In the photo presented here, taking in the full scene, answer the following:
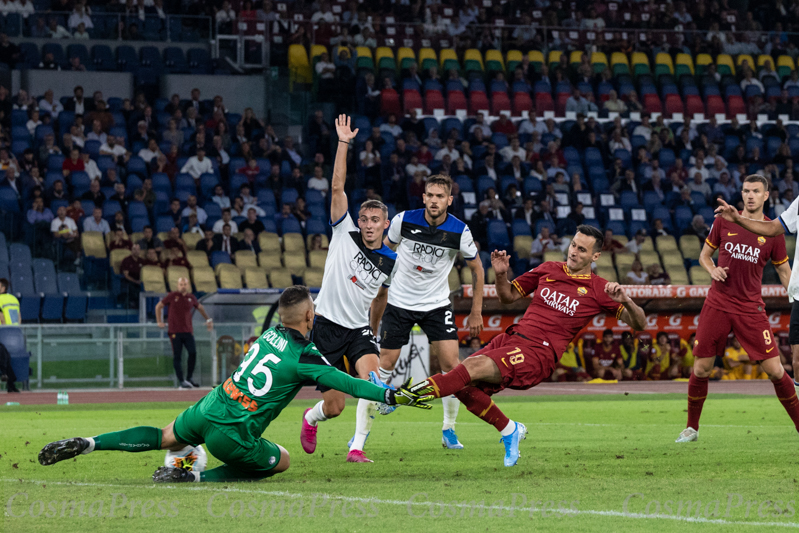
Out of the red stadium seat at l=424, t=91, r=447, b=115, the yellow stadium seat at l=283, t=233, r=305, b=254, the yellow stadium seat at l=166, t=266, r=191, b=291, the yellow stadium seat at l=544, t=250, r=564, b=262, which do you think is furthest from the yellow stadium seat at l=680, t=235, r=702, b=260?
the yellow stadium seat at l=166, t=266, r=191, b=291

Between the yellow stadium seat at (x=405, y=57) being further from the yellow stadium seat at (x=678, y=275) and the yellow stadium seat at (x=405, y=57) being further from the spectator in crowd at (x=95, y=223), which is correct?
the spectator in crowd at (x=95, y=223)

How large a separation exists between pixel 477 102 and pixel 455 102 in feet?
2.21

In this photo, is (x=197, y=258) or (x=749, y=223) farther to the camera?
(x=197, y=258)

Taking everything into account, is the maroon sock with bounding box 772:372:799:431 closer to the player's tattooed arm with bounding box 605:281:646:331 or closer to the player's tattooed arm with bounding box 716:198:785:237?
the player's tattooed arm with bounding box 716:198:785:237

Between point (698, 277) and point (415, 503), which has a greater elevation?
point (415, 503)

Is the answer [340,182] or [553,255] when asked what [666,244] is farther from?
[340,182]

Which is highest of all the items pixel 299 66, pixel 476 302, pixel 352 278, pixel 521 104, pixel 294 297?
pixel 299 66

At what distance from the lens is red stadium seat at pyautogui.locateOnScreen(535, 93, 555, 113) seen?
26.9 meters

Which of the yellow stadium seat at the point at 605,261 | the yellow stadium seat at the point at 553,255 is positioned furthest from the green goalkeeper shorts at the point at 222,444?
the yellow stadium seat at the point at 605,261

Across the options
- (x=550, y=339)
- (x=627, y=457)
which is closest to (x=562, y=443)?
(x=627, y=457)

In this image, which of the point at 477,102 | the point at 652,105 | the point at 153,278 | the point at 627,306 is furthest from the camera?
the point at 652,105

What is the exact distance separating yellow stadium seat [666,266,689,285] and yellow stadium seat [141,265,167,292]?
36.3ft

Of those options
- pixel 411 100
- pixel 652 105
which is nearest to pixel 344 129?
pixel 411 100

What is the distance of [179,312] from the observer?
59.2 ft
